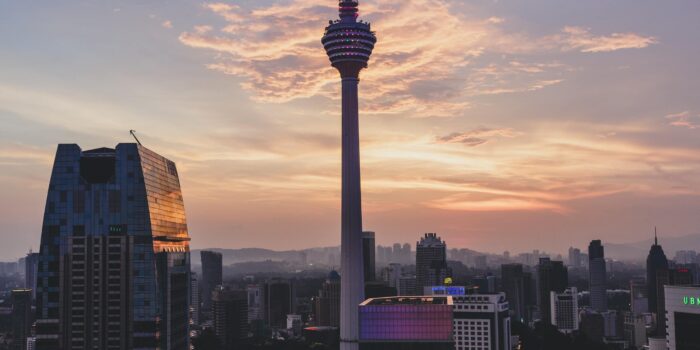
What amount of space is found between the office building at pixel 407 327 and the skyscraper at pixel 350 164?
50.0 metres

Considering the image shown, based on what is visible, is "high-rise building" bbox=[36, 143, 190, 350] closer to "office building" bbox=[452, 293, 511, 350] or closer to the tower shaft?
the tower shaft

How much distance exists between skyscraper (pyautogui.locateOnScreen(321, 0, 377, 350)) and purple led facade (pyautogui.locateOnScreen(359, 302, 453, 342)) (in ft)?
165

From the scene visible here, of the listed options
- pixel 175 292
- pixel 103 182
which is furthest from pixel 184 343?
pixel 103 182

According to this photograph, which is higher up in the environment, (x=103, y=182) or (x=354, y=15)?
(x=354, y=15)

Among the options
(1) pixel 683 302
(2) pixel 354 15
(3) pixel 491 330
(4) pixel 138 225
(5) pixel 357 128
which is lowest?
(3) pixel 491 330

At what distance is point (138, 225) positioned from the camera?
105562 millimetres

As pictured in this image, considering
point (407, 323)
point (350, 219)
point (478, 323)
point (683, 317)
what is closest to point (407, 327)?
point (407, 323)

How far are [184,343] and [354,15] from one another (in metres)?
94.9

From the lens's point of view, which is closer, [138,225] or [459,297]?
[138,225]

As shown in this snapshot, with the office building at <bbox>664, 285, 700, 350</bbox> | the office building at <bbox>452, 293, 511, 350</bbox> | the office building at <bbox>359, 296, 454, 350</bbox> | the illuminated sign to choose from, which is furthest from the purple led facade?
the office building at <bbox>452, 293, 511, 350</bbox>

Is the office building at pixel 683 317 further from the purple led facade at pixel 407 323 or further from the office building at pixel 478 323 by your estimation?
the office building at pixel 478 323

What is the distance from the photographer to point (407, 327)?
125 meters

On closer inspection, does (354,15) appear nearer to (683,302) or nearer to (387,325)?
(387,325)

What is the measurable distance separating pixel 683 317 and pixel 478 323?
87.3 meters
